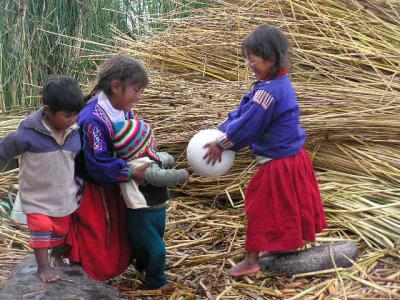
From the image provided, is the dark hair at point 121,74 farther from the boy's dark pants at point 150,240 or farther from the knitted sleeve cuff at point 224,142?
the boy's dark pants at point 150,240

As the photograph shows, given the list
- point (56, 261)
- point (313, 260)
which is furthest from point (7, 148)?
point (313, 260)

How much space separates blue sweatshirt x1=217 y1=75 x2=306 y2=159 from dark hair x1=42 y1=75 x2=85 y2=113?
2.34 feet

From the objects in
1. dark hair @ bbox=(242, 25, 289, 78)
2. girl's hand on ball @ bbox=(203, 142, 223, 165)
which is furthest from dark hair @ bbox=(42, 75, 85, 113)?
dark hair @ bbox=(242, 25, 289, 78)

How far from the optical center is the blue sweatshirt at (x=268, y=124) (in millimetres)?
2957

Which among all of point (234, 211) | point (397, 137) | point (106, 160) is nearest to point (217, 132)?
point (106, 160)

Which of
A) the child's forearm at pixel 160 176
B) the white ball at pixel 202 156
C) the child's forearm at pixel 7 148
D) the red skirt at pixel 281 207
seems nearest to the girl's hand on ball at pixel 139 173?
the child's forearm at pixel 160 176

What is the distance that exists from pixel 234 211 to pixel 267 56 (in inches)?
46.9

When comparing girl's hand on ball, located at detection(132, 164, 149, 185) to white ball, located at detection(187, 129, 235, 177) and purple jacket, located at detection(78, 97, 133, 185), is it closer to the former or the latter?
purple jacket, located at detection(78, 97, 133, 185)

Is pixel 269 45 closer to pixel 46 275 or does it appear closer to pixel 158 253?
pixel 158 253

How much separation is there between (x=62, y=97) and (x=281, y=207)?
1.14 m

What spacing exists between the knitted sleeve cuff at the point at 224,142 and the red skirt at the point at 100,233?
50 centimetres

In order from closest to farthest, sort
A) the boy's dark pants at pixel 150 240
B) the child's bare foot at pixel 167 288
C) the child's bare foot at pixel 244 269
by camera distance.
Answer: the boy's dark pants at pixel 150 240 < the child's bare foot at pixel 167 288 < the child's bare foot at pixel 244 269

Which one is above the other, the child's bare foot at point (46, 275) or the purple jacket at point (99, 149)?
the purple jacket at point (99, 149)

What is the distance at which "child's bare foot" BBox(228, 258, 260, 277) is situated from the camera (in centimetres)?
317
